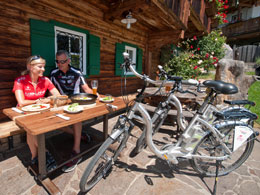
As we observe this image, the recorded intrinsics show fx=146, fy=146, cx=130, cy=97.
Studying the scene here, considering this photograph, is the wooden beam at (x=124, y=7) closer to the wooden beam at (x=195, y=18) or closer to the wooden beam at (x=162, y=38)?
the wooden beam at (x=162, y=38)

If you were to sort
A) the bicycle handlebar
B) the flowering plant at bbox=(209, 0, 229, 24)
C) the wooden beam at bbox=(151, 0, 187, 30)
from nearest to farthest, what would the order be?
the bicycle handlebar → the wooden beam at bbox=(151, 0, 187, 30) → the flowering plant at bbox=(209, 0, 229, 24)

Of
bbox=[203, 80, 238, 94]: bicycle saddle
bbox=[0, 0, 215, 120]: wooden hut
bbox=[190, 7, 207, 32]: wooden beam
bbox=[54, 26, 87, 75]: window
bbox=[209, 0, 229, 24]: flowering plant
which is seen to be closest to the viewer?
bbox=[203, 80, 238, 94]: bicycle saddle

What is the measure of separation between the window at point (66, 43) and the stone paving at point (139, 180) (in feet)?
6.77

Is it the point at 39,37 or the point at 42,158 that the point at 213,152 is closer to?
the point at 42,158

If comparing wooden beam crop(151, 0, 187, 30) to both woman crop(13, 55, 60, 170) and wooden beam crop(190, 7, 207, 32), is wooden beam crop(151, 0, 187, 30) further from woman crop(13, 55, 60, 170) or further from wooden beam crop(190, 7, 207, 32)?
woman crop(13, 55, 60, 170)

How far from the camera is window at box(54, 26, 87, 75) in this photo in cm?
355

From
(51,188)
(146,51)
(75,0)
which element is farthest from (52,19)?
(146,51)

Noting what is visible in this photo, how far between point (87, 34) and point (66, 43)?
2.09ft

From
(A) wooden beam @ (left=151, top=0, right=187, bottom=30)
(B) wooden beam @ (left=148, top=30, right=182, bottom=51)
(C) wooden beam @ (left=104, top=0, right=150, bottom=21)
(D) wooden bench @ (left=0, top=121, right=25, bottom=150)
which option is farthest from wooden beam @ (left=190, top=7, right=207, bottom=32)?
(D) wooden bench @ (left=0, top=121, right=25, bottom=150)

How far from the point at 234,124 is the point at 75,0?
4.16m

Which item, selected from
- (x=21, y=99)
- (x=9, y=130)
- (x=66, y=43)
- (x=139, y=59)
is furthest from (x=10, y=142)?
(x=139, y=59)

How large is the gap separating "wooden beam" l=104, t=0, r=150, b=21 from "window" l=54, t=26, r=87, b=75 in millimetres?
1018

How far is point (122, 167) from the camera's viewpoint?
7.32 ft

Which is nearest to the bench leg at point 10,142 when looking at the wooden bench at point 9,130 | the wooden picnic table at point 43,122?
the wooden bench at point 9,130
